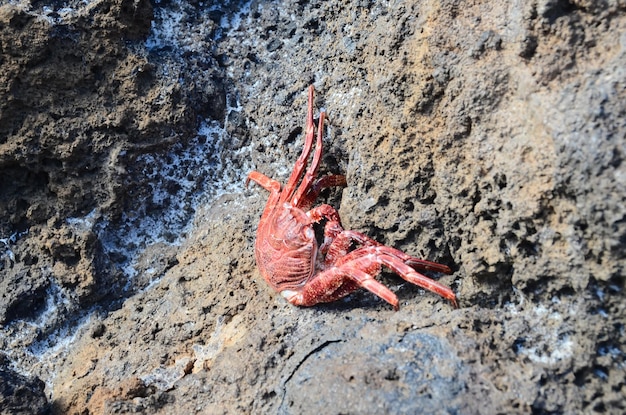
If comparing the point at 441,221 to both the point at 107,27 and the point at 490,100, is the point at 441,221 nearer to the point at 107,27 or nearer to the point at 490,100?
the point at 490,100

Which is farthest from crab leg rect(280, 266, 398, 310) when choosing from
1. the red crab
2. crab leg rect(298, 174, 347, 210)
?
crab leg rect(298, 174, 347, 210)

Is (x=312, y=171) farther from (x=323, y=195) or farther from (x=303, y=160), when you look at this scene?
(x=323, y=195)

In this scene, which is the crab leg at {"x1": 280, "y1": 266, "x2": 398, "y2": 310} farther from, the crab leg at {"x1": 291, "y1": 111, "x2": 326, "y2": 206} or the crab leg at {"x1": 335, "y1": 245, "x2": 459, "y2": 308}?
the crab leg at {"x1": 291, "y1": 111, "x2": 326, "y2": 206}

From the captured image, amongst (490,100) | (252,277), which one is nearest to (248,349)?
(252,277)

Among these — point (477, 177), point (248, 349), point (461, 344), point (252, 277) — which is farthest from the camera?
point (252, 277)

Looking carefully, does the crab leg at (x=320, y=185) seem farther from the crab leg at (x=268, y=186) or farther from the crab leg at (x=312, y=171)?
the crab leg at (x=268, y=186)

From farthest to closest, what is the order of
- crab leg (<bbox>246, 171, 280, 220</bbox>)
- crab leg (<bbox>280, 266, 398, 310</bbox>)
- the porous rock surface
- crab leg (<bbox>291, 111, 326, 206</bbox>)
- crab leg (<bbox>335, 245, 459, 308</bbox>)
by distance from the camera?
crab leg (<bbox>246, 171, 280, 220</bbox>)
crab leg (<bbox>291, 111, 326, 206</bbox>)
crab leg (<bbox>280, 266, 398, 310</bbox>)
crab leg (<bbox>335, 245, 459, 308</bbox>)
the porous rock surface

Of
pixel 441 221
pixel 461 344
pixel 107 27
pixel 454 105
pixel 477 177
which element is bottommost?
pixel 461 344

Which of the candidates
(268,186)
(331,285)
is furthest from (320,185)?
(331,285)
